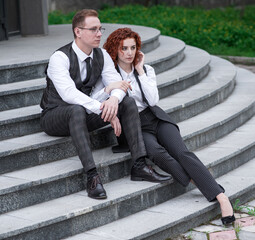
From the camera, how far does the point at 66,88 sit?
5.13 meters

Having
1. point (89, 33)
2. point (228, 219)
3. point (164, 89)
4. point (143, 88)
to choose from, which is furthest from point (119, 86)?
point (164, 89)

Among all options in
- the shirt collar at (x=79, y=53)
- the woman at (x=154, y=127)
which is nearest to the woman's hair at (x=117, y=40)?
the woman at (x=154, y=127)

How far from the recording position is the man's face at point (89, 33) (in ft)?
17.1

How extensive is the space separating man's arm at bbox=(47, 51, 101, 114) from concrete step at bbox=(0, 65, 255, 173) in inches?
17.0

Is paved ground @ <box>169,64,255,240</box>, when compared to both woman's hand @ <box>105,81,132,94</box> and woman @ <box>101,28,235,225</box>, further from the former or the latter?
woman's hand @ <box>105,81,132,94</box>

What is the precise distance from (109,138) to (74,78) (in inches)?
29.5

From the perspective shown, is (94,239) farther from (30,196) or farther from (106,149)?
(106,149)

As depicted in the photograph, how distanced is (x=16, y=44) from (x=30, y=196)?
4.52m

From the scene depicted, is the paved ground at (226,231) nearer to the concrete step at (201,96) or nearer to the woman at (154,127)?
the woman at (154,127)

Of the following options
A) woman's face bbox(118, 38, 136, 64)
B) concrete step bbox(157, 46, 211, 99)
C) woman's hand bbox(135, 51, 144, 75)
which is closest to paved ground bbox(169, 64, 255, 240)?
woman's hand bbox(135, 51, 144, 75)

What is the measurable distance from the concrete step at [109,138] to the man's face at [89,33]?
817 millimetres

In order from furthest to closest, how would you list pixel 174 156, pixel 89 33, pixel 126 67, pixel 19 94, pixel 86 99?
pixel 19 94 < pixel 126 67 < pixel 174 156 < pixel 89 33 < pixel 86 99

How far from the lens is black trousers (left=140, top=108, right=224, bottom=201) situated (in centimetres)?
520

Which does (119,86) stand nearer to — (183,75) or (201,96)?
(201,96)
